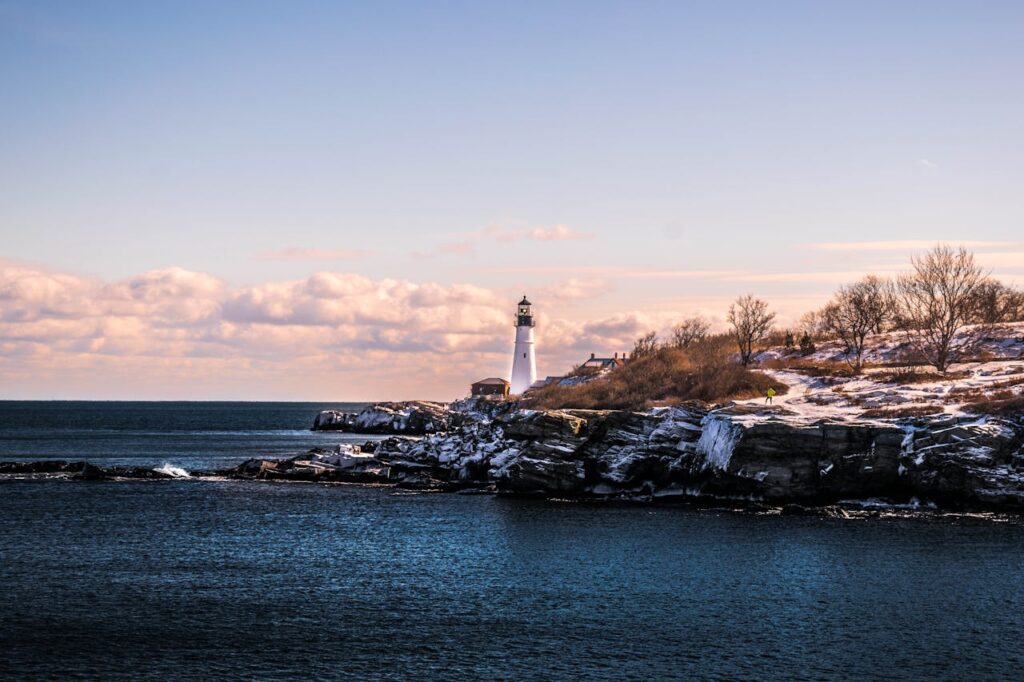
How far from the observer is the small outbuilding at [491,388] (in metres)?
184

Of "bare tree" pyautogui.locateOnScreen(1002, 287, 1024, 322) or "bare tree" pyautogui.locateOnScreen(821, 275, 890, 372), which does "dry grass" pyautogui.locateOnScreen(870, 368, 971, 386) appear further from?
"bare tree" pyautogui.locateOnScreen(1002, 287, 1024, 322)

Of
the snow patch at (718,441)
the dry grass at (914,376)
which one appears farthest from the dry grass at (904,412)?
the dry grass at (914,376)

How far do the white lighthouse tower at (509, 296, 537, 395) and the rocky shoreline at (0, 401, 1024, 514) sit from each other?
6043cm

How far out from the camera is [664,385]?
283 ft

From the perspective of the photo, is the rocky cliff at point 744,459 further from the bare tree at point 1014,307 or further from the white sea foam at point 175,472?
the bare tree at point 1014,307

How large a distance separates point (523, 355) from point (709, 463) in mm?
82693

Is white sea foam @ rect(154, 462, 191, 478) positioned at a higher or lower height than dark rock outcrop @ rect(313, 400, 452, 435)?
lower

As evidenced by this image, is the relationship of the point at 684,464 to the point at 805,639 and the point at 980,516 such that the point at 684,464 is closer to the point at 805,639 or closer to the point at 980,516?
the point at 980,516

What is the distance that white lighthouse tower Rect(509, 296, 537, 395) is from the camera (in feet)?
477

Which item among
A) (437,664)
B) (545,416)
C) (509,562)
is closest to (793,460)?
(545,416)

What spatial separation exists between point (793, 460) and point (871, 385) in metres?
19.0

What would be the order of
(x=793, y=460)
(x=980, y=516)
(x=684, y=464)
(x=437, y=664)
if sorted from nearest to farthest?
1. (x=437, y=664)
2. (x=980, y=516)
3. (x=793, y=460)
4. (x=684, y=464)

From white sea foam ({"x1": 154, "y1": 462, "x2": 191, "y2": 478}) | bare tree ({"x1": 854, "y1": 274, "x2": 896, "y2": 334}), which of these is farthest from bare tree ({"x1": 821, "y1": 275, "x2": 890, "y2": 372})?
white sea foam ({"x1": 154, "y1": 462, "x2": 191, "y2": 478})

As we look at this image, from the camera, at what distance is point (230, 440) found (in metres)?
141
